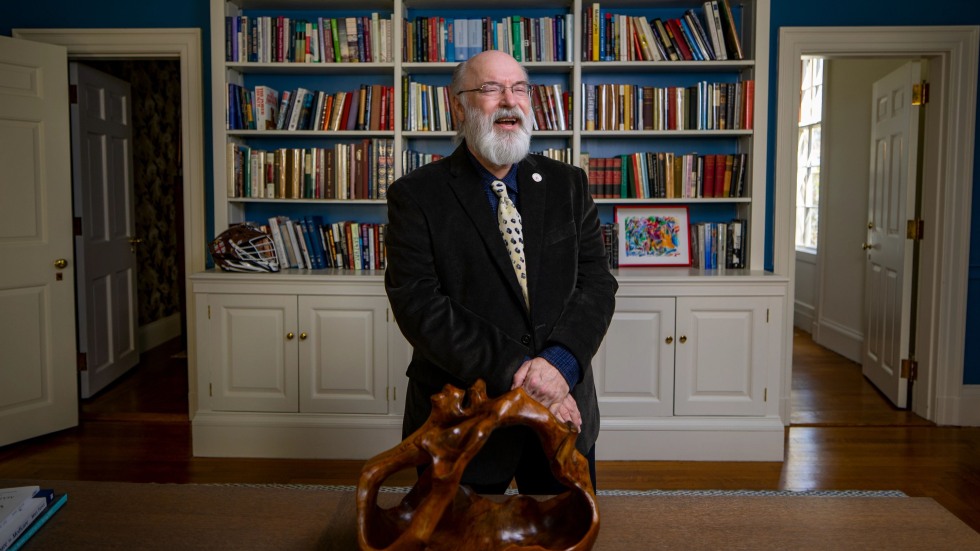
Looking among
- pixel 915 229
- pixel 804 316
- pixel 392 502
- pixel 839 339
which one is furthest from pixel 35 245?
pixel 804 316

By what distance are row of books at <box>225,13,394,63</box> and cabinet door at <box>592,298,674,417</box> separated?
5.54 ft

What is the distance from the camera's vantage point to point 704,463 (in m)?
3.65

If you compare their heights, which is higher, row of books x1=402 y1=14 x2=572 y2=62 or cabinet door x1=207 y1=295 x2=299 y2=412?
row of books x1=402 y1=14 x2=572 y2=62

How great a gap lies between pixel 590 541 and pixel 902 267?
4.09 m

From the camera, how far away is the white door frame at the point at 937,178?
3977 millimetres

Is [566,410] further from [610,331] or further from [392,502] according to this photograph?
[610,331]

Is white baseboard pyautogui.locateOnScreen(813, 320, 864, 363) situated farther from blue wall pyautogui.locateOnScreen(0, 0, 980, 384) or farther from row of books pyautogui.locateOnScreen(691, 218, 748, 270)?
row of books pyautogui.locateOnScreen(691, 218, 748, 270)

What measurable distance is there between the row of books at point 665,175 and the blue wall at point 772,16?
1.05 ft

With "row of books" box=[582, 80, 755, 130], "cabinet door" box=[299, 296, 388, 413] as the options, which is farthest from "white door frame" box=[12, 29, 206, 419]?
"row of books" box=[582, 80, 755, 130]

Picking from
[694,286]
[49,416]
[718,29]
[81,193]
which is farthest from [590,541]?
[81,193]

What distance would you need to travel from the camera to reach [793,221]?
4.02 metres

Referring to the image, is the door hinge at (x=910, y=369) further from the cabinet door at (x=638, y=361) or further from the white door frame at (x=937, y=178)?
the cabinet door at (x=638, y=361)

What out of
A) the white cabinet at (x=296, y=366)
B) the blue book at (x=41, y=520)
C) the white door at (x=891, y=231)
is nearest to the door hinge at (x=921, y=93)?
the white door at (x=891, y=231)

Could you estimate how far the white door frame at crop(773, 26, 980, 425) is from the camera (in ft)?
13.0
